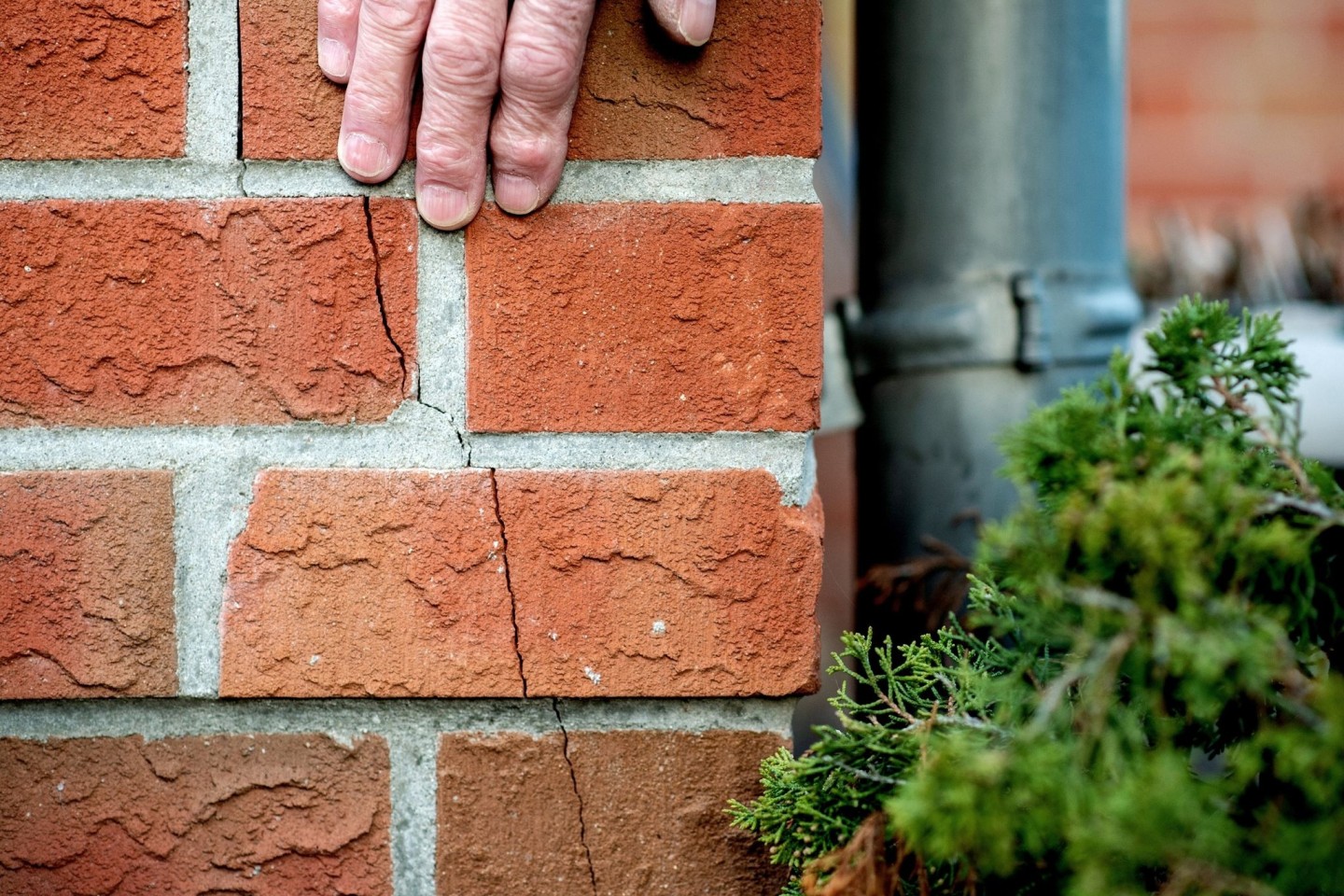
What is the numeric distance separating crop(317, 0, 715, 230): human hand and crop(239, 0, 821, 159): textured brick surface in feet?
0.06

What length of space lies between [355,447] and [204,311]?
0.13m

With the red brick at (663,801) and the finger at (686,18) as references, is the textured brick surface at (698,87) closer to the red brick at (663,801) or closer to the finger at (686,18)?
the finger at (686,18)

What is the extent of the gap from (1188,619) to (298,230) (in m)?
0.56

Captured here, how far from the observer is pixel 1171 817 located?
0.36 m

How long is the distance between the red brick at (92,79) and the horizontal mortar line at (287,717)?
1.19 ft

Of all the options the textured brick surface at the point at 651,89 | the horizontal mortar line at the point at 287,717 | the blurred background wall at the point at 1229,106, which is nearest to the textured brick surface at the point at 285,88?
the textured brick surface at the point at 651,89

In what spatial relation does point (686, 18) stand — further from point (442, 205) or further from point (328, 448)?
point (328, 448)

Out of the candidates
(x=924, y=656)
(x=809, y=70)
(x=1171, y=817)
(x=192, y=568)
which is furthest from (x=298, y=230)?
(x=1171, y=817)

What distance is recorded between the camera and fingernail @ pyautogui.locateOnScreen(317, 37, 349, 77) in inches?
25.6

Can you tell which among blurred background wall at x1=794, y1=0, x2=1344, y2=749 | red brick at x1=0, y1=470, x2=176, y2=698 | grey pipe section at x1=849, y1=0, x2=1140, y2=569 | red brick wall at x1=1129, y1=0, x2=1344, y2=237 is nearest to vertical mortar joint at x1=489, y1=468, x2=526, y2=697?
red brick at x1=0, y1=470, x2=176, y2=698

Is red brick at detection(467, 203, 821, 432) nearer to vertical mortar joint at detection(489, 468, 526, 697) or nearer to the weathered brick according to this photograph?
vertical mortar joint at detection(489, 468, 526, 697)

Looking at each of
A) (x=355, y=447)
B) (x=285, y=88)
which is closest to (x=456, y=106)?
(x=285, y=88)

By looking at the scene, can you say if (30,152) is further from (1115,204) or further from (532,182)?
(1115,204)

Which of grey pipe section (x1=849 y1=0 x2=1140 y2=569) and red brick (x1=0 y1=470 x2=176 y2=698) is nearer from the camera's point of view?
red brick (x1=0 y1=470 x2=176 y2=698)
